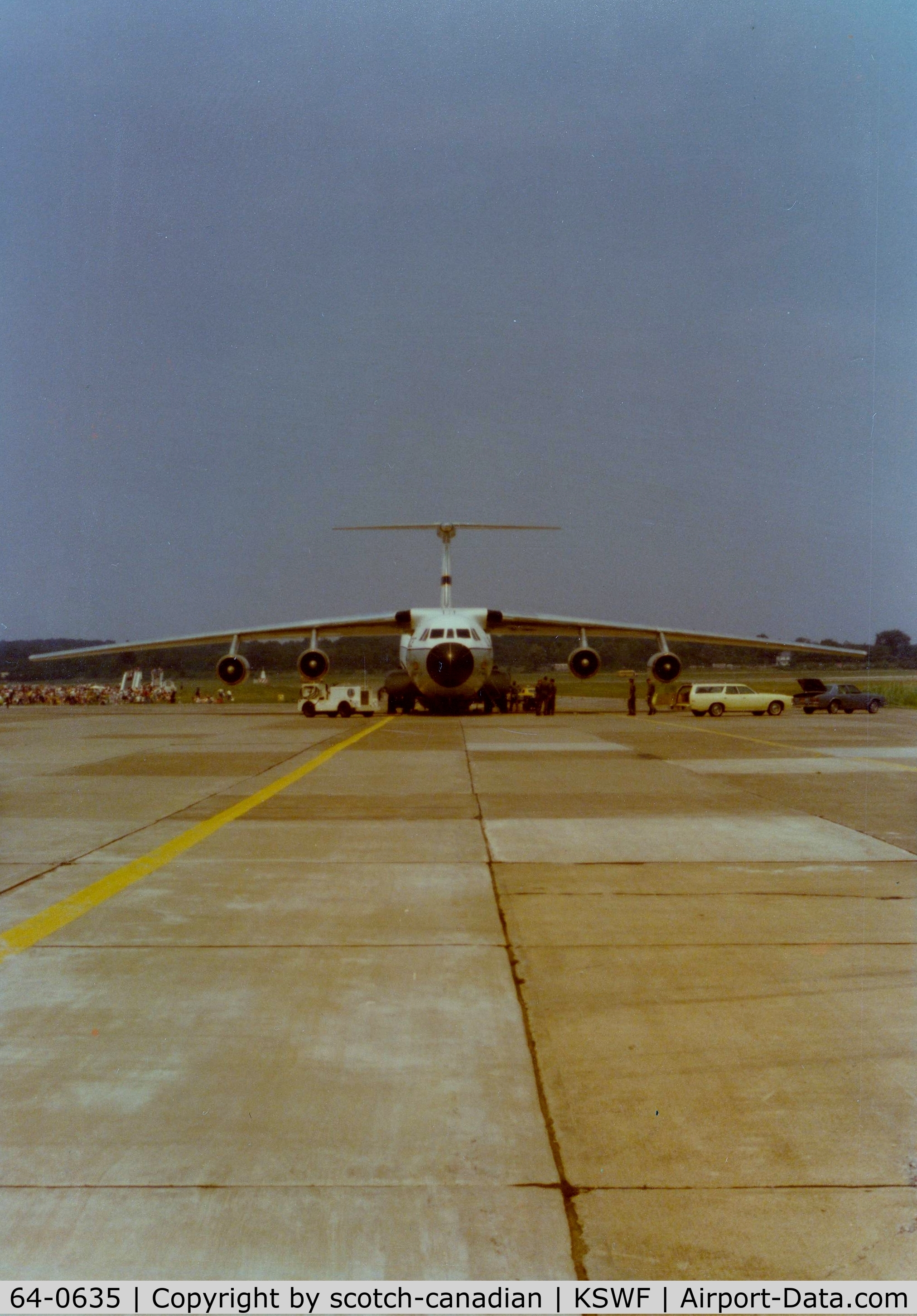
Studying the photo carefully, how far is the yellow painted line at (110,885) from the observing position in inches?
225

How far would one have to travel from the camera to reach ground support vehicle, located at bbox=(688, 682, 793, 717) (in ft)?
108

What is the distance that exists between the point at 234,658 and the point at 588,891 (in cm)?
2578

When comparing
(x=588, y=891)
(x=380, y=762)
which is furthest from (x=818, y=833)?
(x=380, y=762)

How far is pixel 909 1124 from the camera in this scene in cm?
346

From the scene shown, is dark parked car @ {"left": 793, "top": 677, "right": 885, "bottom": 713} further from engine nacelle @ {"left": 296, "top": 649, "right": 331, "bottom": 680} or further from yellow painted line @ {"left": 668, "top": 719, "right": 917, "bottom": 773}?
engine nacelle @ {"left": 296, "top": 649, "right": 331, "bottom": 680}

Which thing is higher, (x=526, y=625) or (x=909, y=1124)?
(x=526, y=625)

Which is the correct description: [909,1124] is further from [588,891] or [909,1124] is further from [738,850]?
[738,850]

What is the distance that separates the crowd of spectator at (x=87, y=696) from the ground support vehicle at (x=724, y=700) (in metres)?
27.7

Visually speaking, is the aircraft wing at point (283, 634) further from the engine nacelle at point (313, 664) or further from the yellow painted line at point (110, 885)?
the yellow painted line at point (110, 885)

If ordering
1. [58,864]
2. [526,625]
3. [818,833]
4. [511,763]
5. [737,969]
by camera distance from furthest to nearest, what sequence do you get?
[526,625] → [511,763] → [818,833] → [58,864] → [737,969]

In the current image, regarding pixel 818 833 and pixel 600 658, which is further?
pixel 600 658
